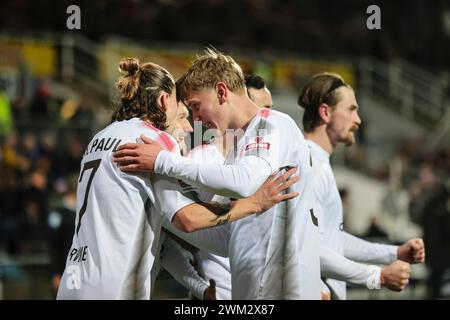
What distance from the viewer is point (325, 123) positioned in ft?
20.0

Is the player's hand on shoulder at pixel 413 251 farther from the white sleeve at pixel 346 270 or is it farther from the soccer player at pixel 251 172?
the soccer player at pixel 251 172

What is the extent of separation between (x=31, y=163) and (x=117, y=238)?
921 cm

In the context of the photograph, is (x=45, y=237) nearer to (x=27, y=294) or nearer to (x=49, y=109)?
(x=27, y=294)

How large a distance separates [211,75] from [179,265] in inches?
48.1

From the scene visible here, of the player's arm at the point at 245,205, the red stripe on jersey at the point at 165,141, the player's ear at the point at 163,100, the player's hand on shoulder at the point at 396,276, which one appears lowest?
the player's hand on shoulder at the point at 396,276

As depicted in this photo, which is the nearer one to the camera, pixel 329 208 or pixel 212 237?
pixel 212 237

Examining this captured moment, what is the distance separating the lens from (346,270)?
5289 mm

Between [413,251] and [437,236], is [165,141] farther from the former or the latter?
[437,236]

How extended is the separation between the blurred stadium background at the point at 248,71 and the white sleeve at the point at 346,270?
499 centimetres

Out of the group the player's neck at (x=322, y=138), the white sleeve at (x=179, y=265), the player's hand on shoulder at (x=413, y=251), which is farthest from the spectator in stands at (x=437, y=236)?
the white sleeve at (x=179, y=265)

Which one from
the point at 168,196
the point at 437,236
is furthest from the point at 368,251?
the point at 437,236

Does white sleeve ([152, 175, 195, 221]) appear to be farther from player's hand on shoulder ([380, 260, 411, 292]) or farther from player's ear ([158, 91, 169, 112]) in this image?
player's hand on shoulder ([380, 260, 411, 292])

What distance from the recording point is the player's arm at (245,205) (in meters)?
4.63

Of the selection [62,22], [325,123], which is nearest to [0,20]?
[62,22]
